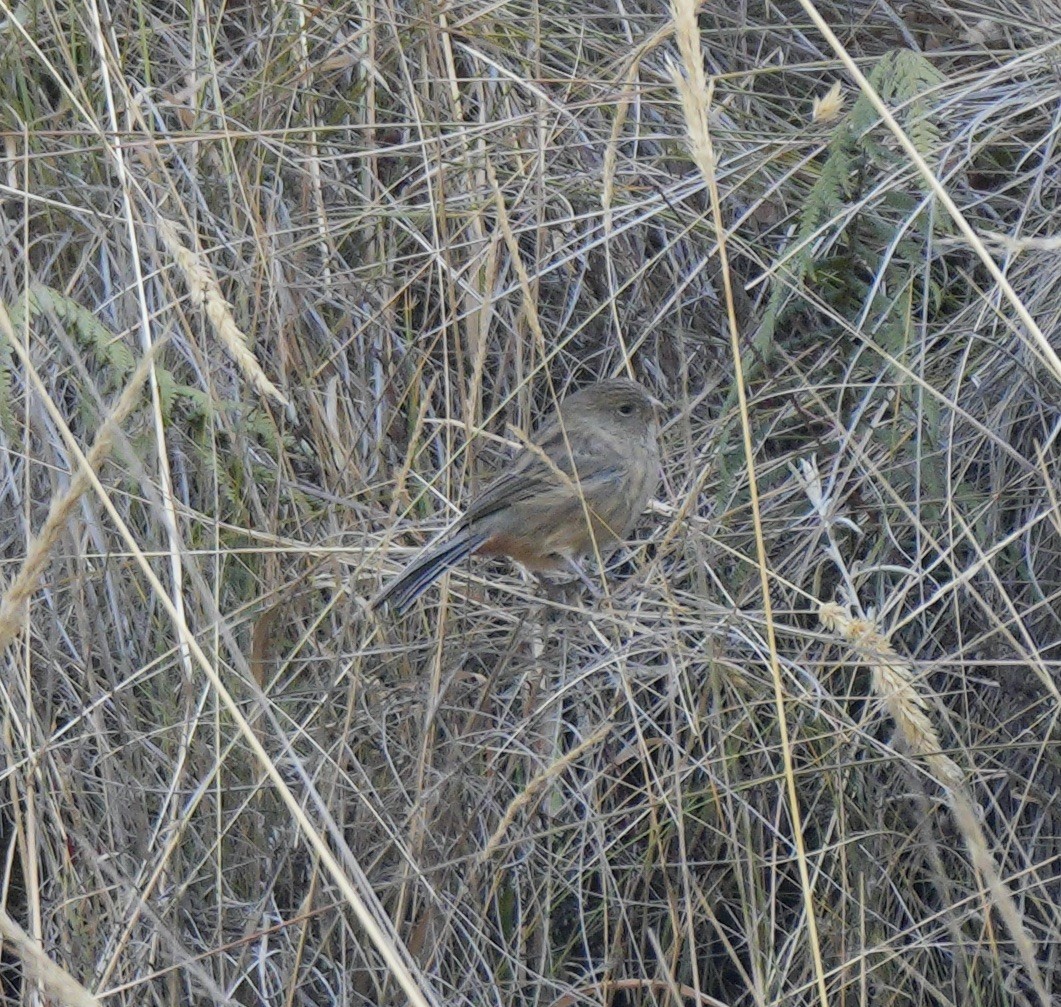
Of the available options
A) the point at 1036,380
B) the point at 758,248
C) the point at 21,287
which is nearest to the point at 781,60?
the point at 758,248

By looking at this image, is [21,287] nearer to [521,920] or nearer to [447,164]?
[447,164]

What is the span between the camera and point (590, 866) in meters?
3.00

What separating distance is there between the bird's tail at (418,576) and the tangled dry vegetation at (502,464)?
2.6 inches

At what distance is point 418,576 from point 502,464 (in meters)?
0.73

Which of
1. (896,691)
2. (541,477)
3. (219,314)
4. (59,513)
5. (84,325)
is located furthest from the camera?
(541,477)

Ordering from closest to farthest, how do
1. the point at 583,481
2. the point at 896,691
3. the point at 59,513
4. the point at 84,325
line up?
the point at 59,513, the point at 896,691, the point at 84,325, the point at 583,481

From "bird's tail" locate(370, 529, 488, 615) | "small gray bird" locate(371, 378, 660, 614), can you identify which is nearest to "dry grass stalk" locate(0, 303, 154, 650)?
"bird's tail" locate(370, 529, 488, 615)

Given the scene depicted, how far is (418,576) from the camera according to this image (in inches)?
134

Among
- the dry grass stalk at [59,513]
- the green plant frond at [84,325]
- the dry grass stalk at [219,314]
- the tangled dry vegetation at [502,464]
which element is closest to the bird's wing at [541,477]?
the tangled dry vegetation at [502,464]

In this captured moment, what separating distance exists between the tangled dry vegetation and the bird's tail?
67 millimetres

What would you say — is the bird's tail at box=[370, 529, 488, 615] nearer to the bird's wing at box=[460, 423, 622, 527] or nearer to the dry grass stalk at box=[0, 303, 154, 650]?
the bird's wing at box=[460, 423, 622, 527]

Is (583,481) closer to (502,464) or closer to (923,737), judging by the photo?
(502,464)

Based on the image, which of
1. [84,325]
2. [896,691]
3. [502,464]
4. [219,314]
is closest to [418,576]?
[502,464]

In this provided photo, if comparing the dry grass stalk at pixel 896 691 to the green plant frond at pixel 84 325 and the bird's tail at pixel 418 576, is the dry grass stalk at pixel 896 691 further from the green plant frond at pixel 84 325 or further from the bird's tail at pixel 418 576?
the green plant frond at pixel 84 325
